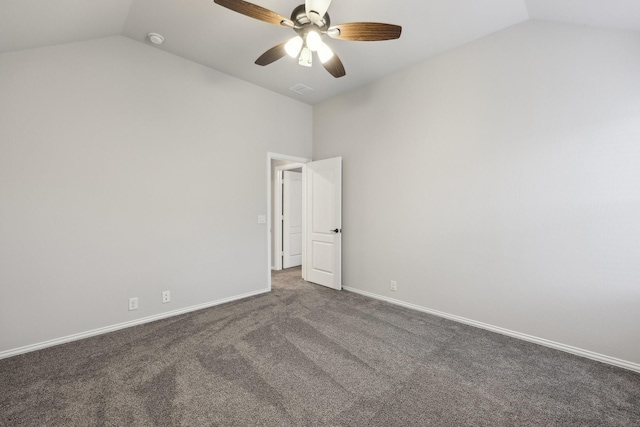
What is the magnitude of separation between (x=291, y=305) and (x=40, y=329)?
7.93ft

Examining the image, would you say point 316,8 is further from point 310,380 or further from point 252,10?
point 310,380

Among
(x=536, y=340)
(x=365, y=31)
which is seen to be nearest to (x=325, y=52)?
(x=365, y=31)

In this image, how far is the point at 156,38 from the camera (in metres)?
2.78

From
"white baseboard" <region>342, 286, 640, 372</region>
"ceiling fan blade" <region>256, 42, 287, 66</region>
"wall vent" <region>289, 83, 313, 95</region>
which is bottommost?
"white baseboard" <region>342, 286, 640, 372</region>

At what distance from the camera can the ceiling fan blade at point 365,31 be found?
1911 millimetres

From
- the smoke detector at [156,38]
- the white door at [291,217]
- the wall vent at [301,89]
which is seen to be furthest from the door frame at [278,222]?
the smoke detector at [156,38]

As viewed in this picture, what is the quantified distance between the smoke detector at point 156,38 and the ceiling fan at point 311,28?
1387mm

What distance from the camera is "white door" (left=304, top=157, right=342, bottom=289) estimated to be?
4.09m

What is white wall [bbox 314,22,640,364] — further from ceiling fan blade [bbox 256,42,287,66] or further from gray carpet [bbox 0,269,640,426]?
ceiling fan blade [bbox 256,42,287,66]

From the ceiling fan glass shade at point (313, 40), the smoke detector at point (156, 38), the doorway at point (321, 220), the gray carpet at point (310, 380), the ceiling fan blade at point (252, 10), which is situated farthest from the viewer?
the doorway at point (321, 220)

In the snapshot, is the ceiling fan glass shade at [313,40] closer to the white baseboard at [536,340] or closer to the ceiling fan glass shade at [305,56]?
the ceiling fan glass shade at [305,56]

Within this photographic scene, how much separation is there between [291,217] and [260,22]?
3.66m

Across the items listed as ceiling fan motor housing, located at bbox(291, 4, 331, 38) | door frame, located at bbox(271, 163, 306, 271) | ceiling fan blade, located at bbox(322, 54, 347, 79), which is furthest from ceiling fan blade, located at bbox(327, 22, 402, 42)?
door frame, located at bbox(271, 163, 306, 271)

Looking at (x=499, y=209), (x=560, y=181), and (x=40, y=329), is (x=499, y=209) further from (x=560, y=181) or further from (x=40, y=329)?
(x=40, y=329)
